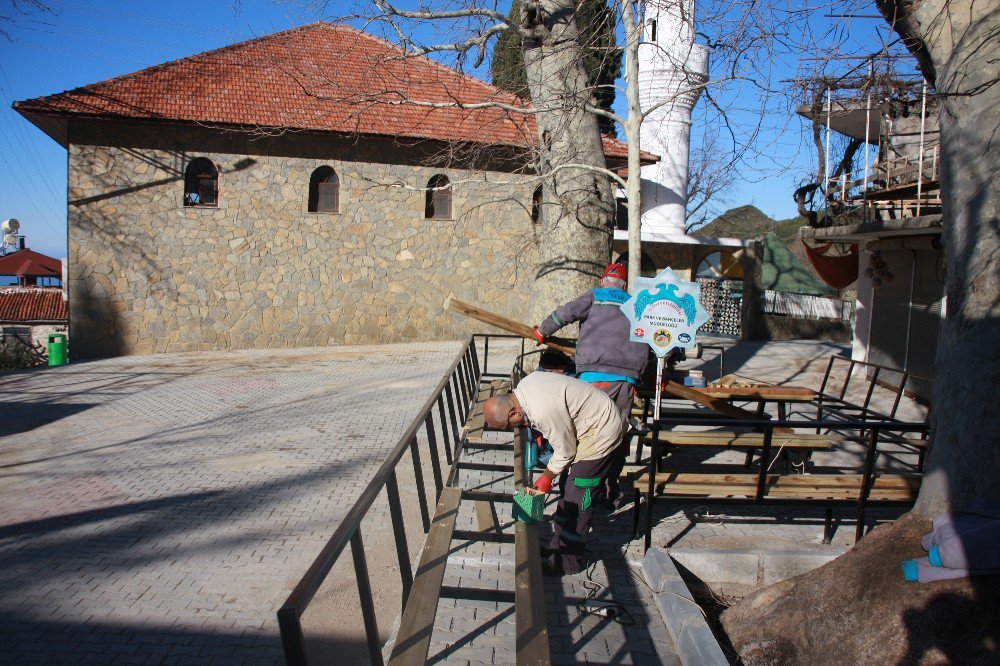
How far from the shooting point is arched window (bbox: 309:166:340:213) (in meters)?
17.1

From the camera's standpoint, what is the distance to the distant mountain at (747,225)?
46219 mm

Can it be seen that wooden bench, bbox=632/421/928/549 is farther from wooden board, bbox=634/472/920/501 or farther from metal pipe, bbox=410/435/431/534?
metal pipe, bbox=410/435/431/534

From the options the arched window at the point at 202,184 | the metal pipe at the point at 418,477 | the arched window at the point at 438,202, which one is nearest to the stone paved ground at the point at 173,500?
the metal pipe at the point at 418,477

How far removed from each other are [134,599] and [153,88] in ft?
50.4

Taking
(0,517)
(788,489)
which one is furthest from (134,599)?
(788,489)

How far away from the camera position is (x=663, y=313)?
18.1 ft

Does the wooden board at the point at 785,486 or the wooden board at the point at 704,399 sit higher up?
the wooden board at the point at 704,399

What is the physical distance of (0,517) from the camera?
5.93 m

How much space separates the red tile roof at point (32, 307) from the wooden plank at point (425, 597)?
29.4 metres

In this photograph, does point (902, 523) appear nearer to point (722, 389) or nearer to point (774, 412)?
point (722, 389)

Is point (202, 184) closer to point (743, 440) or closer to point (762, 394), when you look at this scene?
point (762, 394)

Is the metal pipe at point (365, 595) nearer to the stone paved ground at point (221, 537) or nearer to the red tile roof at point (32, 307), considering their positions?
the stone paved ground at point (221, 537)

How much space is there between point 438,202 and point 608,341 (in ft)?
42.3

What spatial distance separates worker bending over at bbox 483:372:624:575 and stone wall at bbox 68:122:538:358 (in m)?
10.9
